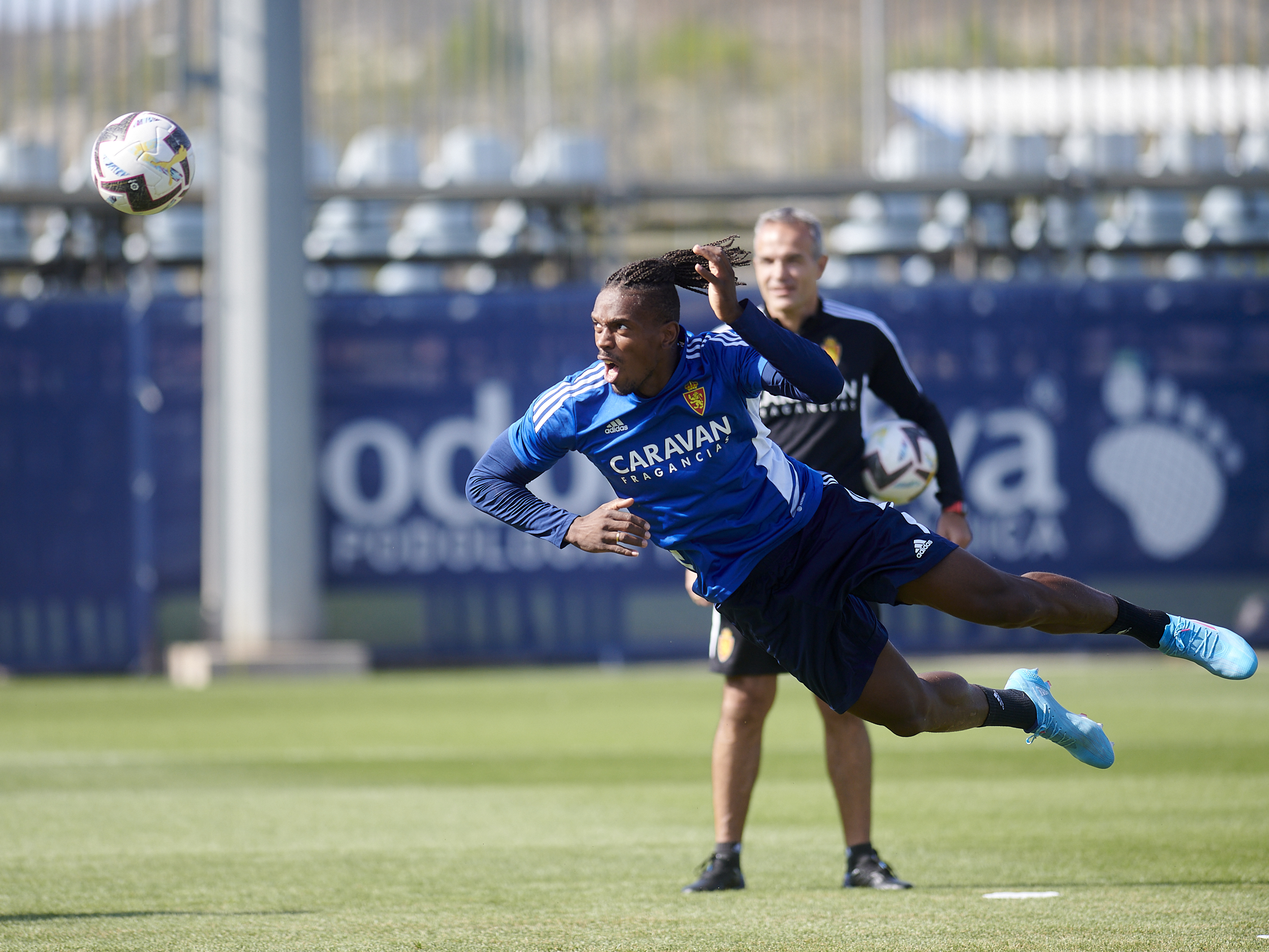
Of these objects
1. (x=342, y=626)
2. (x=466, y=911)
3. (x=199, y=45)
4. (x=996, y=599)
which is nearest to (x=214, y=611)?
(x=342, y=626)

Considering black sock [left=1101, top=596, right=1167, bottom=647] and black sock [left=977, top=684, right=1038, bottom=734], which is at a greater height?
black sock [left=1101, top=596, right=1167, bottom=647]

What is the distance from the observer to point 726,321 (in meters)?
4.98

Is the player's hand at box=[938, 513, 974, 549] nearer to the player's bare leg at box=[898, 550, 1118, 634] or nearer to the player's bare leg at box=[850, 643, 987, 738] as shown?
the player's bare leg at box=[898, 550, 1118, 634]

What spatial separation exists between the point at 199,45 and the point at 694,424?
1232 inches

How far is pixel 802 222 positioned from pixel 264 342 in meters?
10.1

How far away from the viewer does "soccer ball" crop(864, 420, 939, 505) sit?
21.1 feet

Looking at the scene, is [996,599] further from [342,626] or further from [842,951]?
[342,626]

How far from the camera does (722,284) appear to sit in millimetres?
4953

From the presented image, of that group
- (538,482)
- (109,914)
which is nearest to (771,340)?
(109,914)

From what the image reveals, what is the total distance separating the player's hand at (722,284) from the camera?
4.96 m

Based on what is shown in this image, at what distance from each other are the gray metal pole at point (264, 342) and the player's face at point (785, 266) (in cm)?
994

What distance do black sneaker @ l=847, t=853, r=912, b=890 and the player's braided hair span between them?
2174 millimetres

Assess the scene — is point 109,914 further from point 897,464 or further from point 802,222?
point 802,222

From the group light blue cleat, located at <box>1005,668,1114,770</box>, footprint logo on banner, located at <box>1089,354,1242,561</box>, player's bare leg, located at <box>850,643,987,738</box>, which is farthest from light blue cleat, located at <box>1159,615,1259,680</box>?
footprint logo on banner, located at <box>1089,354,1242,561</box>
